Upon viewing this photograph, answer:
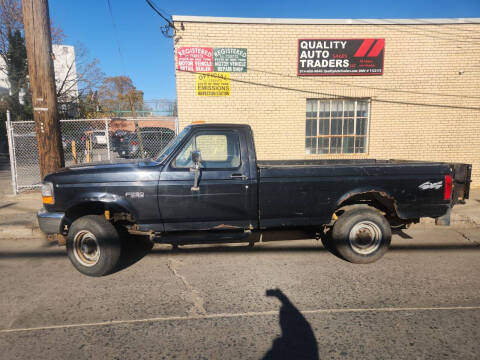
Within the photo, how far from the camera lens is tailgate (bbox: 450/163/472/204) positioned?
13.6ft

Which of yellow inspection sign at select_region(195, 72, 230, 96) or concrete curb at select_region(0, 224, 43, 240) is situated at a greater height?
yellow inspection sign at select_region(195, 72, 230, 96)

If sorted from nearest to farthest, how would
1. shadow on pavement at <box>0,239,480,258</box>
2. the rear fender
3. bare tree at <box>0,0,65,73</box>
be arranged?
the rear fender < shadow on pavement at <box>0,239,480,258</box> < bare tree at <box>0,0,65,73</box>

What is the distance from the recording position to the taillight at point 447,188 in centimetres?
396

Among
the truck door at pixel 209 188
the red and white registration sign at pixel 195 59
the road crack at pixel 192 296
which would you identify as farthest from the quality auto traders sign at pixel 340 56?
the road crack at pixel 192 296

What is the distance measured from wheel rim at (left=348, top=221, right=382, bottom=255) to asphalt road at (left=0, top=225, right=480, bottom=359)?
0.25 meters

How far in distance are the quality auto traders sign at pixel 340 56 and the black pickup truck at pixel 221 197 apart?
506cm

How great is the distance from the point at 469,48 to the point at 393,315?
906cm

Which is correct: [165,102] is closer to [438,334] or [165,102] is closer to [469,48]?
[469,48]

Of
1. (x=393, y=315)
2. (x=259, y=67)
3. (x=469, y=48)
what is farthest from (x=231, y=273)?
(x=469, y=48)

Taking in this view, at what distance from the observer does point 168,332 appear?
2564 millimetres

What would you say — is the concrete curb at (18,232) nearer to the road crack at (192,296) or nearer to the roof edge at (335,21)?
the road crack at (192,296)

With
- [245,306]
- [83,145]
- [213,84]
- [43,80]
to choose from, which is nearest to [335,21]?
[213,84]

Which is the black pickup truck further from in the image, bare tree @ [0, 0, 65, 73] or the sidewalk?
bare tree @ [0, 0, 65, 73]

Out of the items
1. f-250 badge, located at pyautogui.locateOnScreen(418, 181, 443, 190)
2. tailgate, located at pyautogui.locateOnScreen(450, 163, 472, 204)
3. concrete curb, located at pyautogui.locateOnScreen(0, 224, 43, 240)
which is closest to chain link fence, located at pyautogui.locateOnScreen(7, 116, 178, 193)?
concrete curb, located at pyautogui.locateOnScreen(0, 224, 43, 240)
